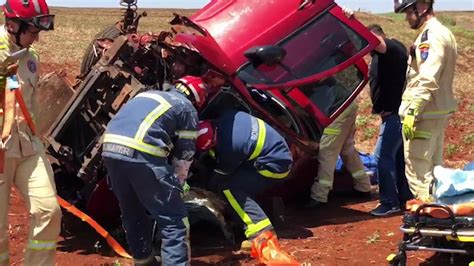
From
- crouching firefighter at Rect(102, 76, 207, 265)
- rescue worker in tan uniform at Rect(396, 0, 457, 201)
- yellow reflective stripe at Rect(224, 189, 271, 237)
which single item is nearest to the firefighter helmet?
rescue worker in tan uniform at Rect(396, 0, 457, 201)

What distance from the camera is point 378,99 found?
7.11 m

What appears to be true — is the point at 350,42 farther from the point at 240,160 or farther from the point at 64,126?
the point at 64,126

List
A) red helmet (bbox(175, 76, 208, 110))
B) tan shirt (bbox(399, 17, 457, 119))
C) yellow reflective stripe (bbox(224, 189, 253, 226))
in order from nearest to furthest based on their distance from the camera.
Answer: red helmet (bbox(175, 76, 208, 110))
yellow reflective stripe (bbox(224, 189, 253, 226))
tan shirt (bbox(399, 17, 457, 119))

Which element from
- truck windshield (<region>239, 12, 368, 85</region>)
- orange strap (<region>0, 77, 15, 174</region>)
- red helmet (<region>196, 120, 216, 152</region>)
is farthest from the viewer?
truck windshield (<region>239, 12, 368, 85</region>)

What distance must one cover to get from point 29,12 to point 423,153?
3.44m

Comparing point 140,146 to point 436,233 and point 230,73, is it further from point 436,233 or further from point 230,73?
point 436,233

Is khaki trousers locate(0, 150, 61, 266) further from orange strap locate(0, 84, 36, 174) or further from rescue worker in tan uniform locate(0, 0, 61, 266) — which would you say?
orange strap locate(0, 84, 36, 174)

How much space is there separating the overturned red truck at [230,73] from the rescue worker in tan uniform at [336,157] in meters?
0.16

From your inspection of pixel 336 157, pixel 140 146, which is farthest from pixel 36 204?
pixel 336 157

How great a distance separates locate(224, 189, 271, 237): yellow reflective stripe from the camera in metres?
5.57

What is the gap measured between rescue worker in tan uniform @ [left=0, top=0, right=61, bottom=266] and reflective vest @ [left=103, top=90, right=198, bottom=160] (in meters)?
0.52

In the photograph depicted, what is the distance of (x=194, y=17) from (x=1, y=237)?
2.98 m

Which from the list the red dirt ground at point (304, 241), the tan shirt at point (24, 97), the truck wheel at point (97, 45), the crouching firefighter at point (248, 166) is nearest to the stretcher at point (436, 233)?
the red dirt ground at point (304, 241)

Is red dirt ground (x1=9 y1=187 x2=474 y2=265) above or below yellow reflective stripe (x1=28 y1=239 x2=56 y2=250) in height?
below
